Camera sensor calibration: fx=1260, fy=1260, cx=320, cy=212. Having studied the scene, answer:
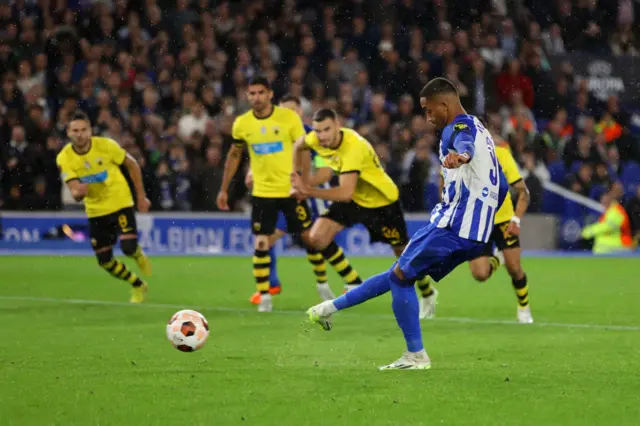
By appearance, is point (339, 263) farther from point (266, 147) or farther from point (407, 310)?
point (407, 310)

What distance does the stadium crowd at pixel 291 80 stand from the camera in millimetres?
20922

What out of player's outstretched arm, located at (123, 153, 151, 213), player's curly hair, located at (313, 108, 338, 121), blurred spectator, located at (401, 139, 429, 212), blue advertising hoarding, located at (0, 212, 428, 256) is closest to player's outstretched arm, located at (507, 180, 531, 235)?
player's curly hair, located at (313, 108, 338, 121)

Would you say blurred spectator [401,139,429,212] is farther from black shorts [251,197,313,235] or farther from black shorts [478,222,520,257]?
black shorts [478,222,520,257]

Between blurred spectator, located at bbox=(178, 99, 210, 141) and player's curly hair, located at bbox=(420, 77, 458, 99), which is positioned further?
blurred spectator, located at bbox=(178, 99, 210, 141)

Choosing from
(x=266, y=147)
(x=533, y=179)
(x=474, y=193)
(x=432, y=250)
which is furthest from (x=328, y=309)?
(x=533, y=179)

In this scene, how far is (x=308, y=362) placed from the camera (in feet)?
27.2

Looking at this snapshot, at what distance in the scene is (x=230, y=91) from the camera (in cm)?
2256

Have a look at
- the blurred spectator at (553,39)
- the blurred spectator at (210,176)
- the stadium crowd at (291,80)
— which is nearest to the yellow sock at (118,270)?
the stadium crowd at (291,80)

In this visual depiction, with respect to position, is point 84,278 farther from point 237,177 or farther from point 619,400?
point 619,400

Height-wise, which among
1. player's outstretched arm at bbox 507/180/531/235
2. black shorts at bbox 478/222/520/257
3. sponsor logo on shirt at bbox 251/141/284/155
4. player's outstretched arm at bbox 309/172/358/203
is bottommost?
black shorts at bbox 478/222/520/257

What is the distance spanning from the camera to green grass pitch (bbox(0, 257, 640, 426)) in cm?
632

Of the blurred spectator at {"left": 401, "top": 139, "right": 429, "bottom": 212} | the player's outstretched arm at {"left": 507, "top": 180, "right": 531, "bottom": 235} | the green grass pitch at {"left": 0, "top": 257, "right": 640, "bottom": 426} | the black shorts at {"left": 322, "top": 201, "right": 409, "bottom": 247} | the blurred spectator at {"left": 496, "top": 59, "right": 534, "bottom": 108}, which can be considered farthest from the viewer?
the blurred spectator at {"left": 496, "top": 59, "right": 534, "bottom": 108}

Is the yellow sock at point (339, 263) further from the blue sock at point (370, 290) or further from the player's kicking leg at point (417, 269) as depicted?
the player's kicking leg at point (417, 269)

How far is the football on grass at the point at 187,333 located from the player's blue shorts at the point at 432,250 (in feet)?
4.81
